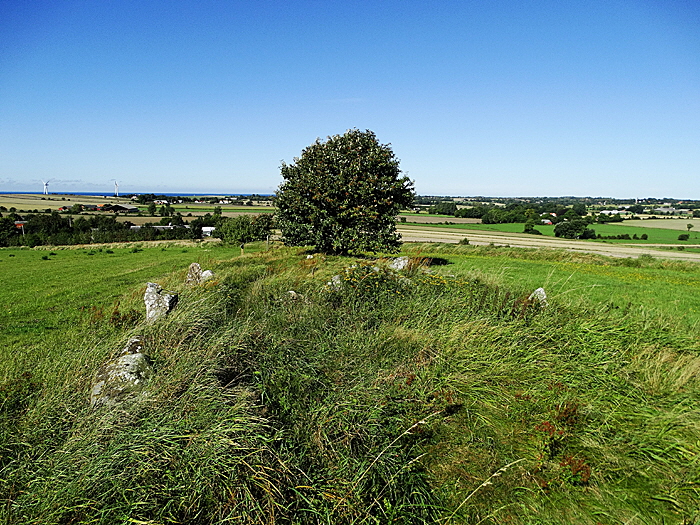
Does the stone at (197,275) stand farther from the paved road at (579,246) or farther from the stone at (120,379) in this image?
the paved road at (579,246)

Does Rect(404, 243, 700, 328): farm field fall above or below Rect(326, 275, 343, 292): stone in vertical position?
below

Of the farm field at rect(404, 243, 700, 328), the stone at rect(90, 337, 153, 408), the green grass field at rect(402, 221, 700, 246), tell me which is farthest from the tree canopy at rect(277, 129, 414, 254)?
the green grass field at rect(402, 221, 700, 246)

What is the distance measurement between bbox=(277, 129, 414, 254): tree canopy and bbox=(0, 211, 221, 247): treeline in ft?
150

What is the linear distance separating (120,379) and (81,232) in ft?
233

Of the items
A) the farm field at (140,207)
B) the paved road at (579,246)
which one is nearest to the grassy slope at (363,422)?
the paved road at (579,246)

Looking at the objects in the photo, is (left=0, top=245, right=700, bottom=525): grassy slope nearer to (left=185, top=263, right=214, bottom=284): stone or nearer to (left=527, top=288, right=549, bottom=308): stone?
(left=527, top=288, right=549, bottom=308): stone

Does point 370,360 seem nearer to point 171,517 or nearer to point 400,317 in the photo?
point 400,317

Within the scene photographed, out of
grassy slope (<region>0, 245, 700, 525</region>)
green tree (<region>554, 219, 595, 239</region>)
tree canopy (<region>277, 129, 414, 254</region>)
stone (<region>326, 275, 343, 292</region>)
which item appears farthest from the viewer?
green tree (<region>554, 219, 595, 239</region>)

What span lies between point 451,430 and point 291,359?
225 centimetres

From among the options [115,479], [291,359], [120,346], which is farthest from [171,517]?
[120,346]

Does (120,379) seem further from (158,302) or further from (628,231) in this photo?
(628,231)

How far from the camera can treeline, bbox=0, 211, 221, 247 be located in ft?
169

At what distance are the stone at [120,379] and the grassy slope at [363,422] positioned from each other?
0.16 metres

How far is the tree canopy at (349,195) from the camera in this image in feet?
56.9
